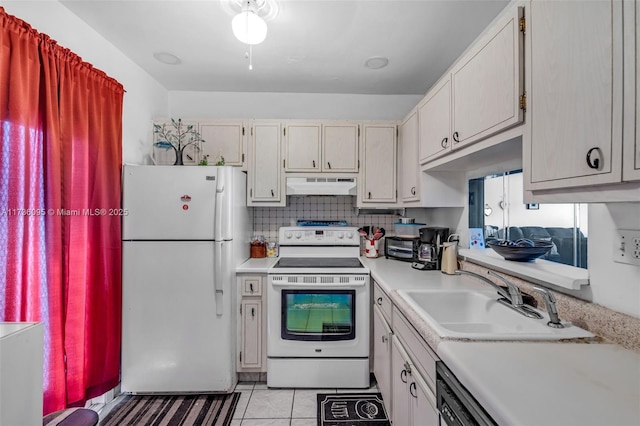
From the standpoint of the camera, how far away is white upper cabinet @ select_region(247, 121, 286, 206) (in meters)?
2.47

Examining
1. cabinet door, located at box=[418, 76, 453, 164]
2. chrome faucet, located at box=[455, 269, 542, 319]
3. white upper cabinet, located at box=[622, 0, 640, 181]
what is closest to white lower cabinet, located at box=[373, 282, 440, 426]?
chrome faucet, located at box=[455, 269, 542, 319]

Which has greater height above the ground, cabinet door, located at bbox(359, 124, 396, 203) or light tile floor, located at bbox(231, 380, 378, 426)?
cabinet door, located at bbox(359, 124, 396, 203)

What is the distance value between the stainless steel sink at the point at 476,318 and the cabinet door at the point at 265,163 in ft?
4.89

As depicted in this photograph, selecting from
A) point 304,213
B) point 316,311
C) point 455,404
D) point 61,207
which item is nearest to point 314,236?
point 304,213

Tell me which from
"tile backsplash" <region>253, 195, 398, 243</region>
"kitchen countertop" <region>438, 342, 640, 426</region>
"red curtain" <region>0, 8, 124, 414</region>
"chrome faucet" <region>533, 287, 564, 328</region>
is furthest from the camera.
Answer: "tile backsplash" <region>253, 195, 398, 243</region>

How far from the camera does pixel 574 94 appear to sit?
79 centimetres

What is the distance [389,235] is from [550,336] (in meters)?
1.85

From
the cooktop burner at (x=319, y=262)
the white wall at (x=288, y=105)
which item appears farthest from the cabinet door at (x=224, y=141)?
the cooktop burner at (x=319, y=262)

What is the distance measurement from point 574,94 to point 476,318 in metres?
1.11

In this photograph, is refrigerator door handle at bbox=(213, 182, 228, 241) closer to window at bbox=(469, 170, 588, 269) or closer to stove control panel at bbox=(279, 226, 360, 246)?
stove control panel at bbox=(279, 226, 360, 246)

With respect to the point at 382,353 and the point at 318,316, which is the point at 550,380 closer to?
the point at 382,353

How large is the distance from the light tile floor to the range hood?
5.14 ft

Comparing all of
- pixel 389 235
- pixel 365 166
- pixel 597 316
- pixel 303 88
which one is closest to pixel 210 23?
pixel 303 88

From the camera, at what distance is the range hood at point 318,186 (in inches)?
95.9
